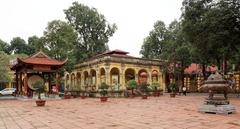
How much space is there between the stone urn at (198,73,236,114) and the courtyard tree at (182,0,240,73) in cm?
1081

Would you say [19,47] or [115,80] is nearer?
[115,80]

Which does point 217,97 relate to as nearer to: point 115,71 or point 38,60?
point 38,60

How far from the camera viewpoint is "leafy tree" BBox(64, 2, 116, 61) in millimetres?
42938

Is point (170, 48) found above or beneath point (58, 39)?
beneath

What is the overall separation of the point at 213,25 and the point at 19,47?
2194 inches

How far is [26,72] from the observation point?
28.3 metres

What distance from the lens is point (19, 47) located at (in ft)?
223

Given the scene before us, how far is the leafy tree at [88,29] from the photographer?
42938mm

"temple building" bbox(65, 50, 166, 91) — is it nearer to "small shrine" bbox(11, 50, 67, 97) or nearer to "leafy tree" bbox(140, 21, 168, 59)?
"small shrine" bbox(11, 50, 67, 97)

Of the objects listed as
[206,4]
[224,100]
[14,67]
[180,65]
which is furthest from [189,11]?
[14,67]

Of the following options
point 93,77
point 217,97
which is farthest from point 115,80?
point 217,97

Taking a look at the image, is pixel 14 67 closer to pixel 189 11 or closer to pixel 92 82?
pixel 92 82

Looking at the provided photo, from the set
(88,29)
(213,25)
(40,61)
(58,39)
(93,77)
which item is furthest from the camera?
(88,29)

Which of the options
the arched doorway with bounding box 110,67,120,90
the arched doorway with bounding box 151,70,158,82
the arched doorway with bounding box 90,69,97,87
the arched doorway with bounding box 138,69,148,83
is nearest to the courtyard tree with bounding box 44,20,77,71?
the arched doorway with bounding box 90,69,97,87
